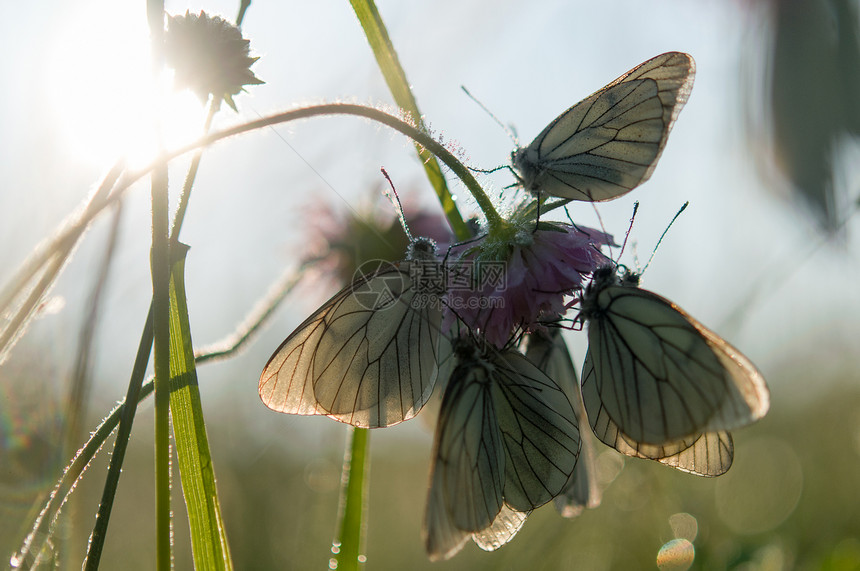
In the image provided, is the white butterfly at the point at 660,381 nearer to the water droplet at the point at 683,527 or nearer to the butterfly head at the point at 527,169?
the butterfly head at the point at 527,169

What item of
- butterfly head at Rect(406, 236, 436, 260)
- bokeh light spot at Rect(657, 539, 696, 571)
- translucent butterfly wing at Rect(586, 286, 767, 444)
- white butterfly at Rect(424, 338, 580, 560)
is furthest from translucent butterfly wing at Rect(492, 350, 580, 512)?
bokeh light spot at Rect(657, 539, 696, 571)

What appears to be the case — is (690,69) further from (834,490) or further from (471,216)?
(834,490)

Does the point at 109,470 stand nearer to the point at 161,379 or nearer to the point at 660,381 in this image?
the point at 161,379

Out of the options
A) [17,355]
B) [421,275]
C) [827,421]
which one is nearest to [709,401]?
[421,275]

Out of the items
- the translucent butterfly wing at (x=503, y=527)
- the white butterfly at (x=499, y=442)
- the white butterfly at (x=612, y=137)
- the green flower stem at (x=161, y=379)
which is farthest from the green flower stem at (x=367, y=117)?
the translucent butterfly wing at (x=503, y=527)

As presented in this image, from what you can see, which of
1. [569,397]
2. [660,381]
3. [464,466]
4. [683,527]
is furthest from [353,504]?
[683,527]

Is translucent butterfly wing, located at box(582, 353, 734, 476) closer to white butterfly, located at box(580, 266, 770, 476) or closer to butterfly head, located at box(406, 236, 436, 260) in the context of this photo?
white butterfly, located at box(580, 266, 770, 476)
